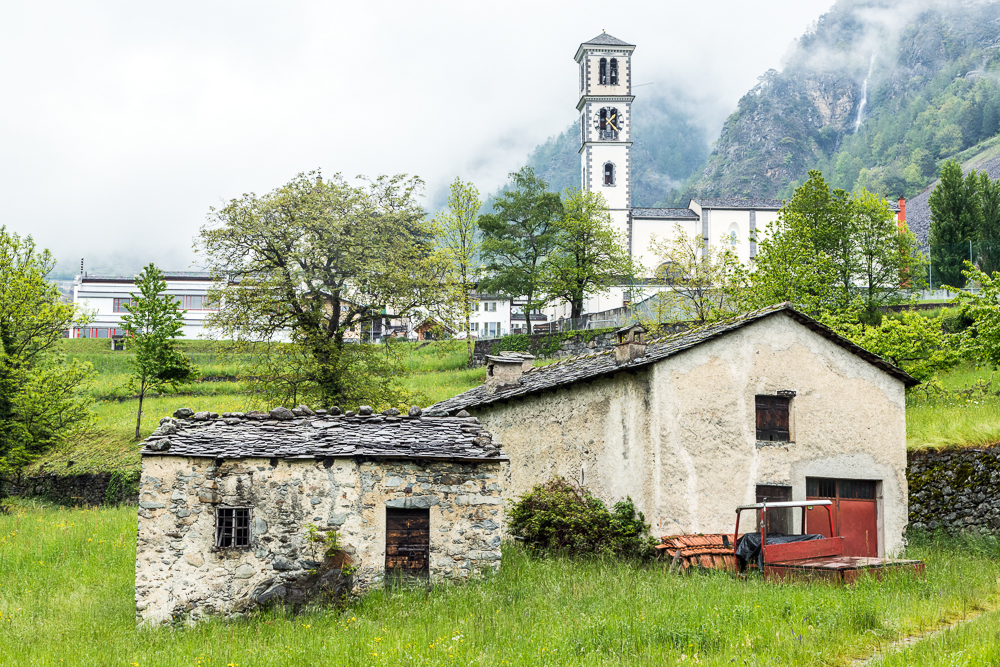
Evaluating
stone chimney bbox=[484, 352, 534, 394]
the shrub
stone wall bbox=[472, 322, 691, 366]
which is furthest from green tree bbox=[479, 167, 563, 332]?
the shrub

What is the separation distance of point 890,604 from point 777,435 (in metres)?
6.02

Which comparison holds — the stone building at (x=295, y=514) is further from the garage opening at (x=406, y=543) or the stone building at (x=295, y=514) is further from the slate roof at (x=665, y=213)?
the slate roof at (x=665, y=213)

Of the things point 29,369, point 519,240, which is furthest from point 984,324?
point 519,240

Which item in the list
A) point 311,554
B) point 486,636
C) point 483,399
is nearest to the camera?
point 486,636

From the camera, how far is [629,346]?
17.0m

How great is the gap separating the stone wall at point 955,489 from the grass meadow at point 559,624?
2.65 meters

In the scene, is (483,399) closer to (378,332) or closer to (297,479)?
(297,479)

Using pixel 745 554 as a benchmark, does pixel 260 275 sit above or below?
above

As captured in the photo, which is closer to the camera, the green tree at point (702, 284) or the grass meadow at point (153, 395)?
the grass meadow at point (153, 395)

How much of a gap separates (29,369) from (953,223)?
4137 centimetres

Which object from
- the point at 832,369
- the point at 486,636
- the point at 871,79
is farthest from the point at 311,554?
the point at 871,79

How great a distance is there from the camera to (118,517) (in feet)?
73.2

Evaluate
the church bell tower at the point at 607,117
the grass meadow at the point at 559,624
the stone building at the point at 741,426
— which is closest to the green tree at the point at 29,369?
the grass meadow at the point at 559,624

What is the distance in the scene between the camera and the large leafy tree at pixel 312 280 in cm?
2625
